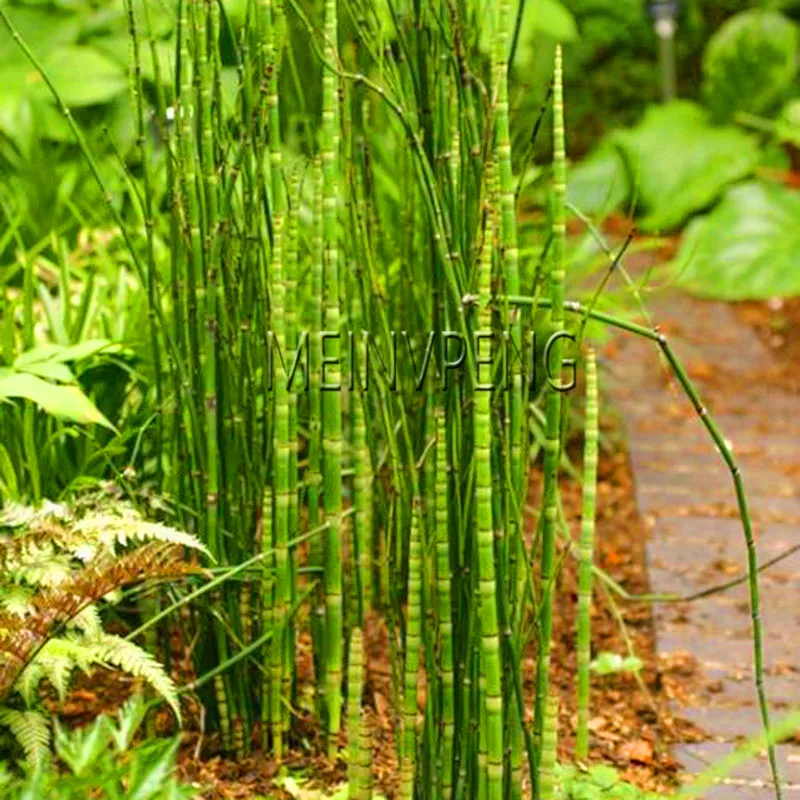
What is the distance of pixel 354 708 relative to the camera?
1.82 metres

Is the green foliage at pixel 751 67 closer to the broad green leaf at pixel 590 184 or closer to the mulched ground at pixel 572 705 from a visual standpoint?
the broad green leaf at pixel 590 184

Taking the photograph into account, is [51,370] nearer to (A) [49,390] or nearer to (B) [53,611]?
(A) [49,390]

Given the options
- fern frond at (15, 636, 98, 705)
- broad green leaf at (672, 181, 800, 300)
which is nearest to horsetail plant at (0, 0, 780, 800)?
fern frond at (15, 636, 98, 705)

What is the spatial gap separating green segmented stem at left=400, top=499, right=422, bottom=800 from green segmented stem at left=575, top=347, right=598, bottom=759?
23cm

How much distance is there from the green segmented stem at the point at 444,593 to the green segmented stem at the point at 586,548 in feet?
0.63

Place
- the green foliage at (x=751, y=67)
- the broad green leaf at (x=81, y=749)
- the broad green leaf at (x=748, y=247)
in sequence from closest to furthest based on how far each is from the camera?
1. the broad green leaf at (x=81, y=749)
2. the broad green leaf at (x=748, y=247)
3. the green foliage at (x=751, y=67)

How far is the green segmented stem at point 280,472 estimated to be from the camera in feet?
6.10

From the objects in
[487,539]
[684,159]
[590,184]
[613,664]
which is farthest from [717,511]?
[684,159]

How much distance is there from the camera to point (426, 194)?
175cm

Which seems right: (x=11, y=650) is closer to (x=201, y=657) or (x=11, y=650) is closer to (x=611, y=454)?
(x=201, y=657)

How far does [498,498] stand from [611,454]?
5.74 feet

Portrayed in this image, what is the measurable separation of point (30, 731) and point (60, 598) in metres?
0.17

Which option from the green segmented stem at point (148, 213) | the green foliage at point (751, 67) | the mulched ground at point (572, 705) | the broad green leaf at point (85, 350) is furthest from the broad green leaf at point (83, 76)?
the green foliage at point (751, 67)

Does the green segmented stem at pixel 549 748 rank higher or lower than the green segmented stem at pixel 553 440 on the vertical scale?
lower
